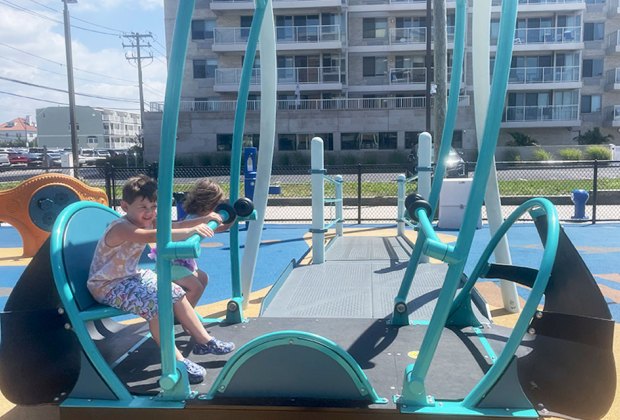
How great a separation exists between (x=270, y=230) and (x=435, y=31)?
16.4 ft

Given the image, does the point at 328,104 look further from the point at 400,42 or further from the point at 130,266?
the point at 130,266

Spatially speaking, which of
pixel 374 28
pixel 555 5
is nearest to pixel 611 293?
pixel 374 28

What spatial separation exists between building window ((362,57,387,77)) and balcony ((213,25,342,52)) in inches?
91.0

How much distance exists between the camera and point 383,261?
658 centimetres

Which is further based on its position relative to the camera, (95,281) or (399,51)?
(399,51)

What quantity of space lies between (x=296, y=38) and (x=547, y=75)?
632 inches

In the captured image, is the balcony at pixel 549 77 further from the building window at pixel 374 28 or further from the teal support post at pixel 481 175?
the teal support post at pixel 481 175

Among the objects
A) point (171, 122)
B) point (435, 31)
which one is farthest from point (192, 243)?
point (435, 31)

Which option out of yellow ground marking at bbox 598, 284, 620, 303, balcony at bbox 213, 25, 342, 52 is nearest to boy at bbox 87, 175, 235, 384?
yellow ground marking at bbox 598, 284, 620, 303

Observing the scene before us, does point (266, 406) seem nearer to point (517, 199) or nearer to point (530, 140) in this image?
point (517, 199)

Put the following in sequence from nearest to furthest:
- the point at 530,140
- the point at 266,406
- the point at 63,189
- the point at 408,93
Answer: the point at 266,406 → the point at 63,189 → the point at 530,140 → the point at 408,93

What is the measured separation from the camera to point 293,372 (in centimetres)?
260

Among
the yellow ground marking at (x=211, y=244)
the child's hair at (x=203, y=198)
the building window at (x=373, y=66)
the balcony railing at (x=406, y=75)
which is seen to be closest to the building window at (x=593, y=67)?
the balcony railing at (x=406, y=75)

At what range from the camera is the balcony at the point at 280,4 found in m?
33.9
